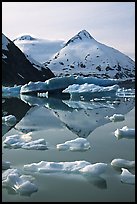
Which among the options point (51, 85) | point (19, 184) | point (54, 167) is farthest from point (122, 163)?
point (51, 85)

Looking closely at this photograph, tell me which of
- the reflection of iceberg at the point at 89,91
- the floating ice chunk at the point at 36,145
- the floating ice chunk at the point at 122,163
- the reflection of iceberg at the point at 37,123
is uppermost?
the reflection of iceberg at the point at 89,91

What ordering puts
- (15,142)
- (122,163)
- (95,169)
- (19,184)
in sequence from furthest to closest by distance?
(15,142), (122,163), (95,169), (19,184)

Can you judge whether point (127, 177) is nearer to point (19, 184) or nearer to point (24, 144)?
point (19, 184)

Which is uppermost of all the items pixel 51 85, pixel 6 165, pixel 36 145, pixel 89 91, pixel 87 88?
pixel 51 85

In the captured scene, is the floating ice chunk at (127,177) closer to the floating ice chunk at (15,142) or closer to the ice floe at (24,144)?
the ice floe at (24,144)

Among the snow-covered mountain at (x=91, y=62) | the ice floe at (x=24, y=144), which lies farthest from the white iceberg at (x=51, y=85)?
the snow-covered mountain at (x=91, y=62)

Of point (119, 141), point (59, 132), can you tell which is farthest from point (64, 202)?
point (59, 132)

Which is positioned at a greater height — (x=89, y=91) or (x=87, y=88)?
(x=87, y=88)
